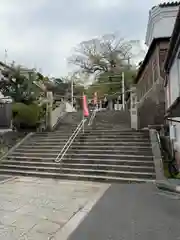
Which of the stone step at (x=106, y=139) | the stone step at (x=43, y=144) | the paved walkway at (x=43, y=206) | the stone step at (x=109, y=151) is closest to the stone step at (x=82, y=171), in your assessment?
the paved walkway at (x=43, y=206)

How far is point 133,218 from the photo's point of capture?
5477 mm

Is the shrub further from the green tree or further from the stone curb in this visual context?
the stone curb

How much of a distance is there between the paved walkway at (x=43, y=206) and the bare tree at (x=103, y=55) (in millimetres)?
27712

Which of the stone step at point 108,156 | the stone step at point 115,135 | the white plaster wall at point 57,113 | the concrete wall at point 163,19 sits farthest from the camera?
the concrete wall at point 163,19

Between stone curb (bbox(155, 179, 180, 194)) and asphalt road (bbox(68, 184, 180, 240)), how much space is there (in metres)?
0.32

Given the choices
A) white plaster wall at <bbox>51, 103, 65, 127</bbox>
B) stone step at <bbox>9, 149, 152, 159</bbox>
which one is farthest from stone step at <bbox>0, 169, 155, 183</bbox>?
white plaster wall at <bbox>51, 103, 65, 127</bbox>

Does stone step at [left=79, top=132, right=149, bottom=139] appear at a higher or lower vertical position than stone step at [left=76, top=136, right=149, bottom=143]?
higher

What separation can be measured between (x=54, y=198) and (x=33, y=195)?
76cm

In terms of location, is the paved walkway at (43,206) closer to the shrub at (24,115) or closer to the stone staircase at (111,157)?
the stone staircase at (111,157)

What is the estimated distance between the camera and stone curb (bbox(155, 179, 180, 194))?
737 cm

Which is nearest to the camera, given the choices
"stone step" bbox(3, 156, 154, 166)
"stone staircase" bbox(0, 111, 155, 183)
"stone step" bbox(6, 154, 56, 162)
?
"stone staircase" bbox(0, 111, 155, 183)

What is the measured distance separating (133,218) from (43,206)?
7.71ft

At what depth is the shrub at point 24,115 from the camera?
644 inches

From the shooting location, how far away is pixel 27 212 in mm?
6039
